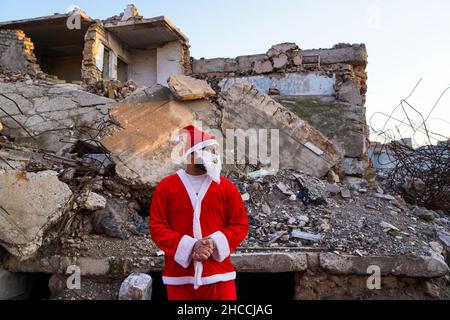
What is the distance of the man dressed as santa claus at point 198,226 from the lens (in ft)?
6.59

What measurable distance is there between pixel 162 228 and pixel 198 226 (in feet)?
0.74

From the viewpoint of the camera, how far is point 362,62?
8.53 metres

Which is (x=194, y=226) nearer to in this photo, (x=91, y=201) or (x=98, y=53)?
(x=91, y=201)

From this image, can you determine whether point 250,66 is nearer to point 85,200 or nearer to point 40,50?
point 85,200

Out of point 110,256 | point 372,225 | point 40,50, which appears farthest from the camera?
point 40,50

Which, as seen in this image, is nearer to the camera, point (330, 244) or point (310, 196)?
point (330, 244)

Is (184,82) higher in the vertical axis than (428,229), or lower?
higher

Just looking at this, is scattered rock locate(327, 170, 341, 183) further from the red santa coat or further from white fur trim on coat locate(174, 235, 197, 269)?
white fur trim on coat locate(174, 235, 197, 269)

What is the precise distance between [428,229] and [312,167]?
160cm

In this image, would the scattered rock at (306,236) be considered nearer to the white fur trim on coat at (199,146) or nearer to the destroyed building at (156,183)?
the destroyed building at (156,183)

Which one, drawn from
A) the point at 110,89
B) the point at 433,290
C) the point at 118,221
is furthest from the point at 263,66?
the point at 433,290

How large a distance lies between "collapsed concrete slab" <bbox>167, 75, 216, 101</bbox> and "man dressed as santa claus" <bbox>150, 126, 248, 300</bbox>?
2524mm

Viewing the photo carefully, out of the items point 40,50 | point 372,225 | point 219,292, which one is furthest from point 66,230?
point 40,50

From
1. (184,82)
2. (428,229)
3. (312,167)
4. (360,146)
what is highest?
(184,82)
